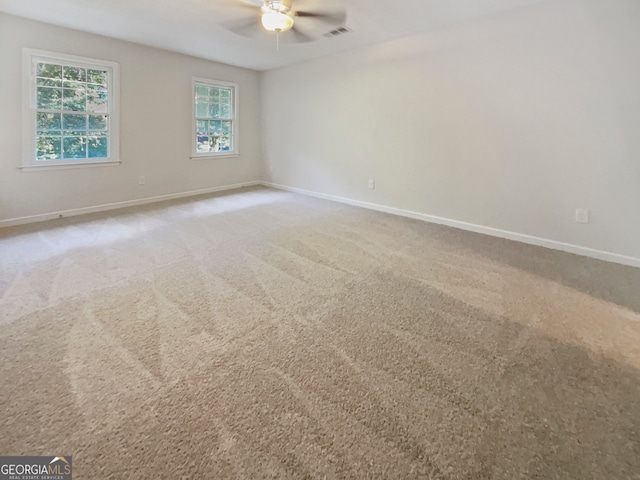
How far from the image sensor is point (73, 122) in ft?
14.6

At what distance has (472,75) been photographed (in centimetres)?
393

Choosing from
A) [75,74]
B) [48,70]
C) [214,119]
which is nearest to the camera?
[48,70]

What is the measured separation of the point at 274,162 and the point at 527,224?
4583 millimetres

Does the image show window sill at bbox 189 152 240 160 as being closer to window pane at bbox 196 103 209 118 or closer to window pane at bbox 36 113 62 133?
window pane at bbox 196 103 209 118

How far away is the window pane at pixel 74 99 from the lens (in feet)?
14.3

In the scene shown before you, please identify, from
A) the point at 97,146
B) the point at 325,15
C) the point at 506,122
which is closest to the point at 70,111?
the point at 97,146

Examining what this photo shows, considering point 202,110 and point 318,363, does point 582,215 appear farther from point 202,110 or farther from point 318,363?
point 202,110

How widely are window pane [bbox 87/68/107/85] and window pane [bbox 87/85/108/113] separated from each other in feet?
0.24

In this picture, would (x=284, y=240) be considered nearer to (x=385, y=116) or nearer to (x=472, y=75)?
(x=385, y=116)

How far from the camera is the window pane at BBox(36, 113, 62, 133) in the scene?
4160 mm

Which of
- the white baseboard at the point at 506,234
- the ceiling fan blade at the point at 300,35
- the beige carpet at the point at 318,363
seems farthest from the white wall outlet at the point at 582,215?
the ceiling fan blade at the point at 300,35

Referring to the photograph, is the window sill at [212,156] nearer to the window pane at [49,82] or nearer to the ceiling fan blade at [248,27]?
the window pane at [49,82]

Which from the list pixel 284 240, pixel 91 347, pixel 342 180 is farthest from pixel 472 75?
pixel 91 347

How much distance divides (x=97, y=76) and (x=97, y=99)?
0.30 metres
